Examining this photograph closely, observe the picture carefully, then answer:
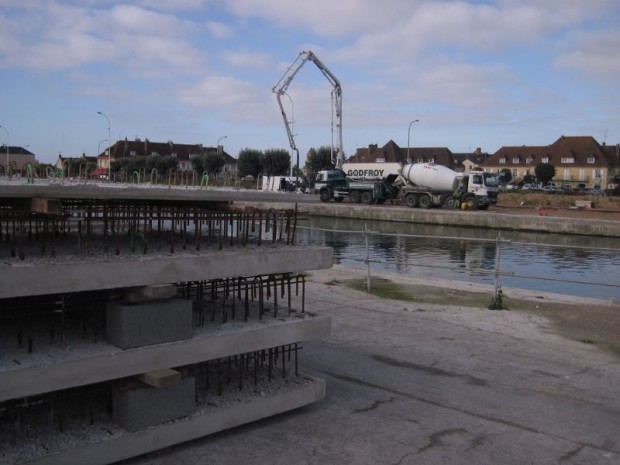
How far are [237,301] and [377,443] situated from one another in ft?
8.34

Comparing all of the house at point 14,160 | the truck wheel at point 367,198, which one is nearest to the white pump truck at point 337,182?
the truck wheel at point 367,198

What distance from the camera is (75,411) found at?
5.64 meters

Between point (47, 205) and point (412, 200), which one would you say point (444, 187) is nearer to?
point (412, 200)

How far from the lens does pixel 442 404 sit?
696cm

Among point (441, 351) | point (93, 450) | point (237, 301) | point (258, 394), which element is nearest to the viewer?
point (93, 450)

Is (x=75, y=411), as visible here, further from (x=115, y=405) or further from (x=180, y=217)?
(x=180, y=217)

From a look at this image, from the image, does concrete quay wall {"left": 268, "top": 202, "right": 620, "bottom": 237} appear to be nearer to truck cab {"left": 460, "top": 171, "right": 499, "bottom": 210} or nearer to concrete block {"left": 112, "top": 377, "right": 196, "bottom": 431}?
truck cab {"left": 460, "top": 171, "right": 499, "bottom": 210}

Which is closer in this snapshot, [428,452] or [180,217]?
[428,452]

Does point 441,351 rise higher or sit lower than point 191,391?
lower

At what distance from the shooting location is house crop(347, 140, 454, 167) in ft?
385

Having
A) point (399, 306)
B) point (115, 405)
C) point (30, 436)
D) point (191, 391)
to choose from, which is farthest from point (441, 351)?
point (30, 436)

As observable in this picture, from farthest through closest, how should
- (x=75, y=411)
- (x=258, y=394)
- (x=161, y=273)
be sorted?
1. (x=258, y=394)
2. (x=75, y=411)
3. (x=161, y=273)

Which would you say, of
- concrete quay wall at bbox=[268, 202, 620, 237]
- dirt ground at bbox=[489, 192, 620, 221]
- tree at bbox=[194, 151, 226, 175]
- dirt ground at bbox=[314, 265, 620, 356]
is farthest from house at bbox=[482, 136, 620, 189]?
dirt ground at bbox=[314, 265, 620, 356]

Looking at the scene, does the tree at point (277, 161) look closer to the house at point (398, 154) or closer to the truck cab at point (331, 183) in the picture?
the house at point (398, 154)
